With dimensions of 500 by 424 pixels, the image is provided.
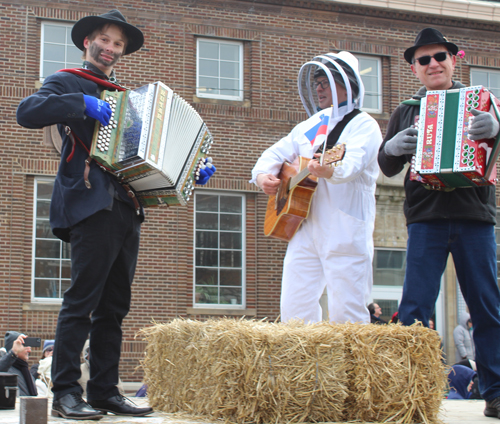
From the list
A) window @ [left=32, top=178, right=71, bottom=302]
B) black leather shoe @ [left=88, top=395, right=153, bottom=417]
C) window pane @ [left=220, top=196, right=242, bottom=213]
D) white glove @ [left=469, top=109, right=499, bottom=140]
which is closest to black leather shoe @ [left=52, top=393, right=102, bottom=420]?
black leather shoe @ [left=88, top=395, right=153, bottom=417]

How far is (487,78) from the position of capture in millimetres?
16703

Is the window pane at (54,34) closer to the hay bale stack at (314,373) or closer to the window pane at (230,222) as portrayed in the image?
the window pane at (230,222)

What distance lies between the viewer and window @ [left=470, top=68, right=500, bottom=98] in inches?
654

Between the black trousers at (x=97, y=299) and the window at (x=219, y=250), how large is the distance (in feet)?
33.6

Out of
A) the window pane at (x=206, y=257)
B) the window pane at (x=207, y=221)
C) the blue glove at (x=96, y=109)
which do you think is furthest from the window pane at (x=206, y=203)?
the blue glove at (x=96, y=109)

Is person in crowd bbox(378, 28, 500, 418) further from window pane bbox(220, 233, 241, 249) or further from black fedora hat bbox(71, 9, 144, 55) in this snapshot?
window pane bbox(220, 233, 241, 249)

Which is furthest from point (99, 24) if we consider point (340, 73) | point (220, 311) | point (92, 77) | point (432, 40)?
point (220, 311)

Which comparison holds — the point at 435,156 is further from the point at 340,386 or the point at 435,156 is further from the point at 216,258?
the point at 216,258

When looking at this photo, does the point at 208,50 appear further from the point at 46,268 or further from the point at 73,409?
the point at 73,409

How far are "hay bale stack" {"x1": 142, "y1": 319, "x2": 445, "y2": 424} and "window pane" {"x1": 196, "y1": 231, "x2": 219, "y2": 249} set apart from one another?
34.2ft

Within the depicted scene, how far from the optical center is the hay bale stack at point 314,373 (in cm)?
351

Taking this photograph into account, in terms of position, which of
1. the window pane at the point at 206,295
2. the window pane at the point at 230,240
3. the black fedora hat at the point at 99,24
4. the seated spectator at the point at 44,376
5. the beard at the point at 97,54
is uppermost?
the black fedora hat at the point at 99,24

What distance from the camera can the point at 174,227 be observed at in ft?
45.8

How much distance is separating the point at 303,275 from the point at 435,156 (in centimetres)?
108
